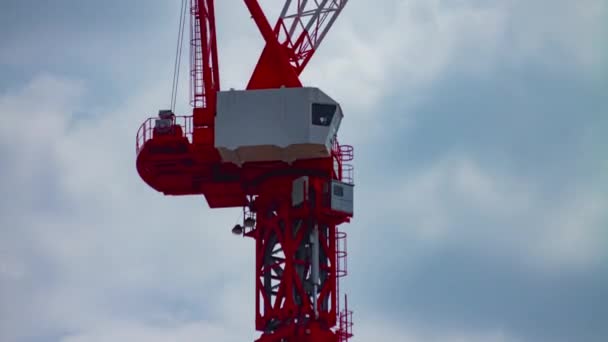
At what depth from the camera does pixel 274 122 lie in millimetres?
136250

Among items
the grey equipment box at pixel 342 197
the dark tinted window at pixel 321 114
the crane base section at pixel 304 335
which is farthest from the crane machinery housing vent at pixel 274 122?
the crane base section at pixel 304 335

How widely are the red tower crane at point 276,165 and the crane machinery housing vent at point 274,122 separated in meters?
0.05

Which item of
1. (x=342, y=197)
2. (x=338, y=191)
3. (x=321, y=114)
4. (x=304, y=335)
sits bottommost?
(x=304, y=335)

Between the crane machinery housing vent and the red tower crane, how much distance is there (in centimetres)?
5

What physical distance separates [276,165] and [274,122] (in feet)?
12.5

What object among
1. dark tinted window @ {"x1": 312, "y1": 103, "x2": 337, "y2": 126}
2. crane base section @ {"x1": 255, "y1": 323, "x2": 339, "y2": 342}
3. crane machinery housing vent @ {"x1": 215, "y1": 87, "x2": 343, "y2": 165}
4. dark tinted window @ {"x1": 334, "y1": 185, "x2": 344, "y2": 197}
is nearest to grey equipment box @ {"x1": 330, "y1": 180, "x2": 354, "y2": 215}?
dark tinted window @ {"x1": 334, "y1": 185, "x2": 344, "y2": 197}

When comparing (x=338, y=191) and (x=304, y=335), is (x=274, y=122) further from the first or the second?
(x=304, y=335)

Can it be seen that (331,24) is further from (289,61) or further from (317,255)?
(317,255)

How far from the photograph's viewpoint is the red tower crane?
136 m

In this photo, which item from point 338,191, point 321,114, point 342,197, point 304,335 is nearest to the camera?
point 304,335

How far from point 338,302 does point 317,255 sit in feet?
9.49

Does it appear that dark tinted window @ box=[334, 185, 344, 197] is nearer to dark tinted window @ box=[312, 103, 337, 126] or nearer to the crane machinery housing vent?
the crane machinery housing vent

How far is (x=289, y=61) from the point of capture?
465 ft

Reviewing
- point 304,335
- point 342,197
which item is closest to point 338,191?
point 342,197
